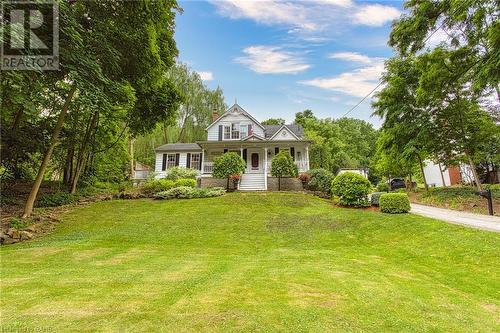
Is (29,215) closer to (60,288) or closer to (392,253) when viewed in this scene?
(60,288)

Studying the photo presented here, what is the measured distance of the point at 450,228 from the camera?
7.46 metres

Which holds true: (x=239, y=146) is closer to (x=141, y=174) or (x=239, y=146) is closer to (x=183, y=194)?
(x=183, y=194)

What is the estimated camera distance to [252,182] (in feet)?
63.4

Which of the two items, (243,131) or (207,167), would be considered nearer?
(207,167)

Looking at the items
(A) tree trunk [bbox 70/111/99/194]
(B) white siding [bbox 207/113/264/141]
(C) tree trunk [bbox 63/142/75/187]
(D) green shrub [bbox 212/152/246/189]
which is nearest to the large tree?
(A) tree trunk [bbox 70/111/99/194]

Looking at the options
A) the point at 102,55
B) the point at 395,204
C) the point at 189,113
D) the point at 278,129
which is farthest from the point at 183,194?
the point at 189,113

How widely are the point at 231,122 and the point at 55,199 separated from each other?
1475 centimetres

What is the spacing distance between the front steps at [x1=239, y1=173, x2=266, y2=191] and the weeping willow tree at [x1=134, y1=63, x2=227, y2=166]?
47.2ft

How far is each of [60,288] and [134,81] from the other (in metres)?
9.78

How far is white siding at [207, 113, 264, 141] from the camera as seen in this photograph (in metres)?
23.8

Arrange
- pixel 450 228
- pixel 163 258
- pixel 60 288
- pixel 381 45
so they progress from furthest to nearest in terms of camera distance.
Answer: pixel 381 45, pixel 450 228, pixel 163 258, pixel 60 288

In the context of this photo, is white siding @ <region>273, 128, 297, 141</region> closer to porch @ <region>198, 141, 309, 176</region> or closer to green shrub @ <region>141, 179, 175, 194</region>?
porch @ <region>198, 141, 309, 176</region>

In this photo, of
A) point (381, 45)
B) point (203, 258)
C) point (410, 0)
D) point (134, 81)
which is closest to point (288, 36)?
point (381, 45)

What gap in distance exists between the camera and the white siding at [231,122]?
77.9 feet
